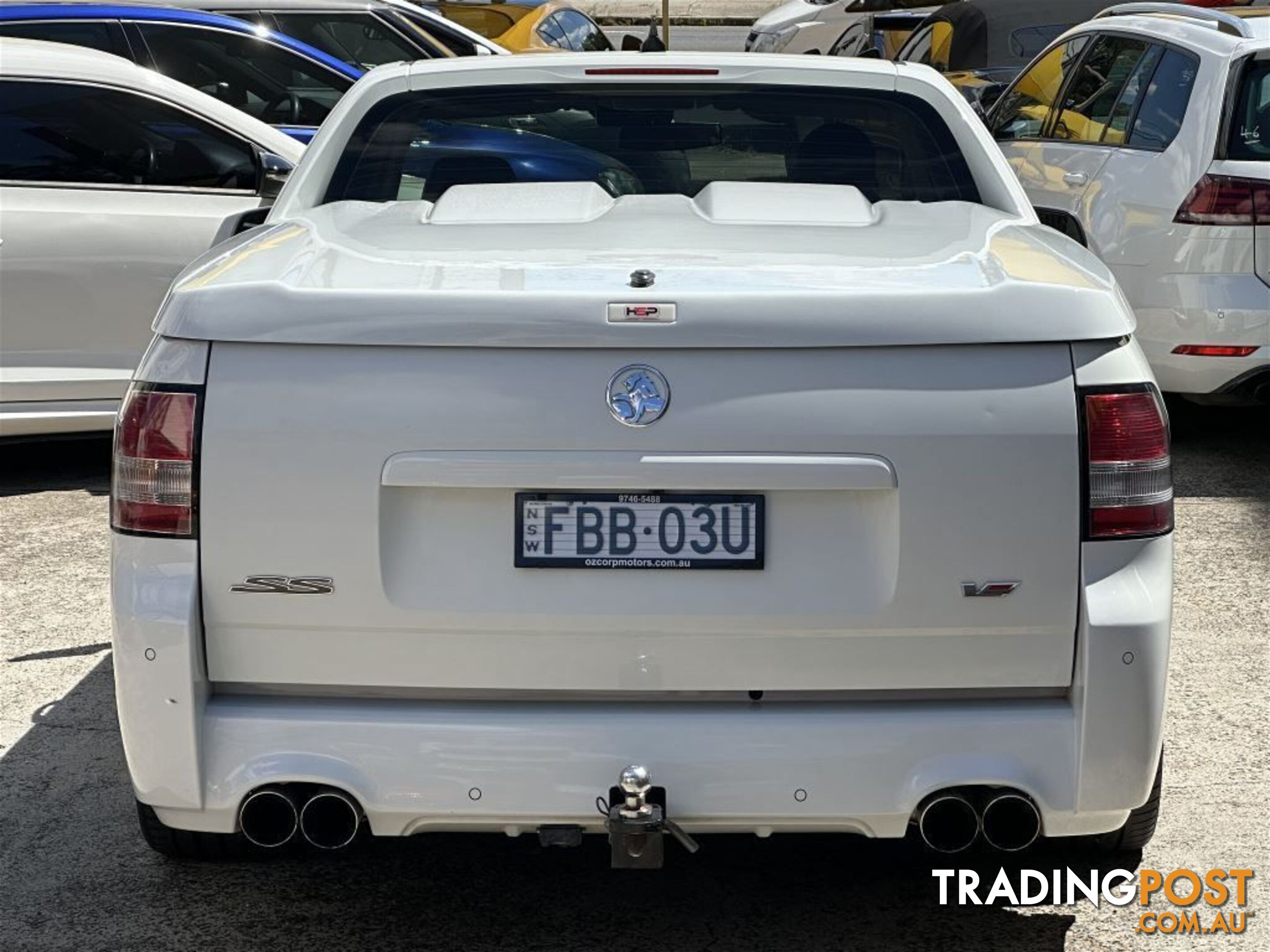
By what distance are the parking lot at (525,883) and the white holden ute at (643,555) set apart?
514 millimetres

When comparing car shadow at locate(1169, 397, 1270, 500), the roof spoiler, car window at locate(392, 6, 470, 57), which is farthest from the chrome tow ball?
car window at locate(392, 6, 470, 57)

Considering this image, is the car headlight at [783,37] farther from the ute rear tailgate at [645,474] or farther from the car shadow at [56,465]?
the ute rear tailgate at [645,474]

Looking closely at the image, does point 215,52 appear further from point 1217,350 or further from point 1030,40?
point 1030,40

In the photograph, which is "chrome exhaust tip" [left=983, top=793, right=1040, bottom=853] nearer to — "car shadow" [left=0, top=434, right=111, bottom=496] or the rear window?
the rear window

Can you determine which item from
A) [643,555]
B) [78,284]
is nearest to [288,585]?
[643,555]

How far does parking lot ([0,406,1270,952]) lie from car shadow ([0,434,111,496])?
251cm

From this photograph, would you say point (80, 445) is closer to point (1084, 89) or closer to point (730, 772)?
point (1084, 89)

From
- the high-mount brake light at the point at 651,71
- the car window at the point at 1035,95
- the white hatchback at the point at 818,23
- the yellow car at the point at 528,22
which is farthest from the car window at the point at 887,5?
the high-mount brake light at the point at 651,71

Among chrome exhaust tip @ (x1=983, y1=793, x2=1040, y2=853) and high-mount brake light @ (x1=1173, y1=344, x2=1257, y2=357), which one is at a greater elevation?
chrome exhaust tip @ (x1=983, y1=793, x2=1040, y2=853)

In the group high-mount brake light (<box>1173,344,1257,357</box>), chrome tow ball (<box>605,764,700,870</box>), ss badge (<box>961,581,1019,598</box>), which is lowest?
high-mount brake light (<box>1173,344,1257,357</box>)

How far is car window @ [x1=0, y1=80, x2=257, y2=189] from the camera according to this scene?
7.31 metres

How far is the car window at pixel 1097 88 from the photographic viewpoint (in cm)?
826

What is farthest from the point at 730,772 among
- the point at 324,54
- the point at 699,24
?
the point at 699,24

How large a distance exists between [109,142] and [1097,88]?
14.3 ft
